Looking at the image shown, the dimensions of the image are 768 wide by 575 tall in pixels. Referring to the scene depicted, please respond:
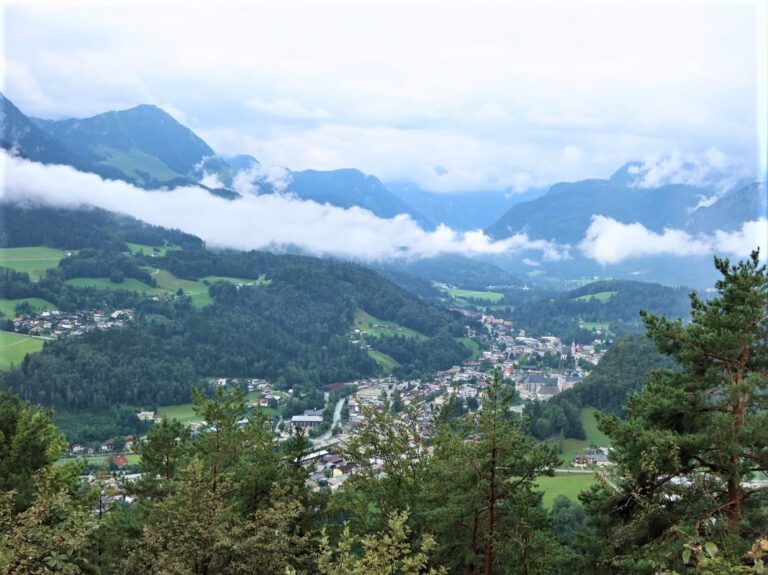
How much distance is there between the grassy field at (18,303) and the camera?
92.1 metres

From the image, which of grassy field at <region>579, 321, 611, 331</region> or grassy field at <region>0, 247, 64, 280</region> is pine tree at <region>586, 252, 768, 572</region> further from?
grassy field at <region>579, 321, 611, 331</region>

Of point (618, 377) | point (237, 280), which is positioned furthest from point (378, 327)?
point (618, 377)

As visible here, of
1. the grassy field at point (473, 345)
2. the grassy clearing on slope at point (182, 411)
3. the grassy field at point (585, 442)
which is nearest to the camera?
the grassy field at point (585, 442)

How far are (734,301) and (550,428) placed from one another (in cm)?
5154

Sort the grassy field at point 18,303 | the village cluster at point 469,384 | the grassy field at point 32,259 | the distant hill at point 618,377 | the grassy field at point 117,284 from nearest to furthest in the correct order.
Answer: the village cluster at point 469,384, the distant hill at point 618,377, the grassy field at point 18,303, the grassy field at point 32,259, the grassy field at point 117,284

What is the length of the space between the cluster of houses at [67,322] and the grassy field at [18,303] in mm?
1448

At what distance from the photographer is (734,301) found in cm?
995

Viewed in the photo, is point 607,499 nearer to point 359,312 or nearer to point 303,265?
point 359,312

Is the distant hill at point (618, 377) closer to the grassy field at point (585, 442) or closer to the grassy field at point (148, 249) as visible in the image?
the grassy field at point (585, 442)

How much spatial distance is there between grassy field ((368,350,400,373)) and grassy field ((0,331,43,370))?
53065 mm

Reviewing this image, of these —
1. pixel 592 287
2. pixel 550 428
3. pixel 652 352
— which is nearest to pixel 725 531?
pixel 550 428

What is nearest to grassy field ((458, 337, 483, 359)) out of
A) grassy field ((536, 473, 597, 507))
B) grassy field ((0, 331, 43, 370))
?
grassy field ((536, 473, 597, 507))

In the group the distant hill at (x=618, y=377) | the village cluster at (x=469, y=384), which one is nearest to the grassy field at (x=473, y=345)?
the village cluster at (x=469, y=384)

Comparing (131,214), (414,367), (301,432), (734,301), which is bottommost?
(414,367)
